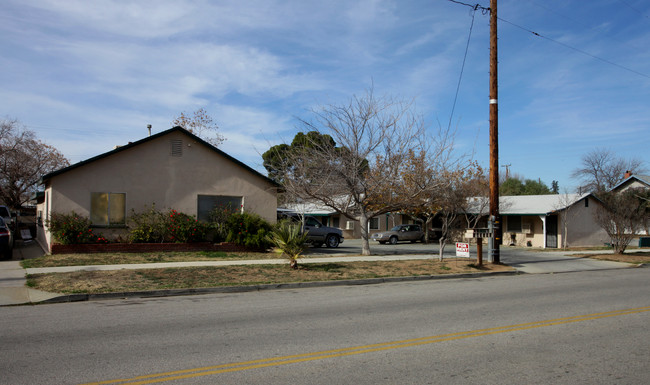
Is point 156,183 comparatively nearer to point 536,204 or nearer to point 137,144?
point 137,144

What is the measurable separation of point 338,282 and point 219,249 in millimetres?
7252

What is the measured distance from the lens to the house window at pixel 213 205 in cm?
1967

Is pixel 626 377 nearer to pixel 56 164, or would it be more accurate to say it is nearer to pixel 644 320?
pixel 644 320

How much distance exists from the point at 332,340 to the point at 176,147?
14410 millimetres

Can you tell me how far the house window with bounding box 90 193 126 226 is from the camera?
58.4 feet

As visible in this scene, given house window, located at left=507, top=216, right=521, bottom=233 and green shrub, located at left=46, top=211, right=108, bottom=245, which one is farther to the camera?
house window, located at left=507, top=216, right=521, bottom=233

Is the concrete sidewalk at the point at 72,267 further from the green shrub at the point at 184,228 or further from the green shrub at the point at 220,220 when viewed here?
the green shrub at the point at 220,220

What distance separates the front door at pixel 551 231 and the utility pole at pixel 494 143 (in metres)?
15.0

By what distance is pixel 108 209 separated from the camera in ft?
59.0

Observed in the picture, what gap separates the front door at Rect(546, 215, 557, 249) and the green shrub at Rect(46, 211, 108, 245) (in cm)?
2649

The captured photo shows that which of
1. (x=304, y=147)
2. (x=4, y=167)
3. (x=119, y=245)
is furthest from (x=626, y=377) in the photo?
(x=4, y=167)

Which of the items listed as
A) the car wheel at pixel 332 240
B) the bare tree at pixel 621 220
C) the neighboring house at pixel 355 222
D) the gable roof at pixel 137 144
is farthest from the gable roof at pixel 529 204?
the gable roof at pixel 137 144

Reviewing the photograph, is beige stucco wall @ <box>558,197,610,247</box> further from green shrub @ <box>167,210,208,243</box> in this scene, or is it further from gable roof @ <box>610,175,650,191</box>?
green shrub @ <box>167,210,208,243</box>

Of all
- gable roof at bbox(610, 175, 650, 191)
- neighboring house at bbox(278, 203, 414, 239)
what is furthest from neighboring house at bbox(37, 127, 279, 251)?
gable roof at bbox(610, 175, 650, 191)
